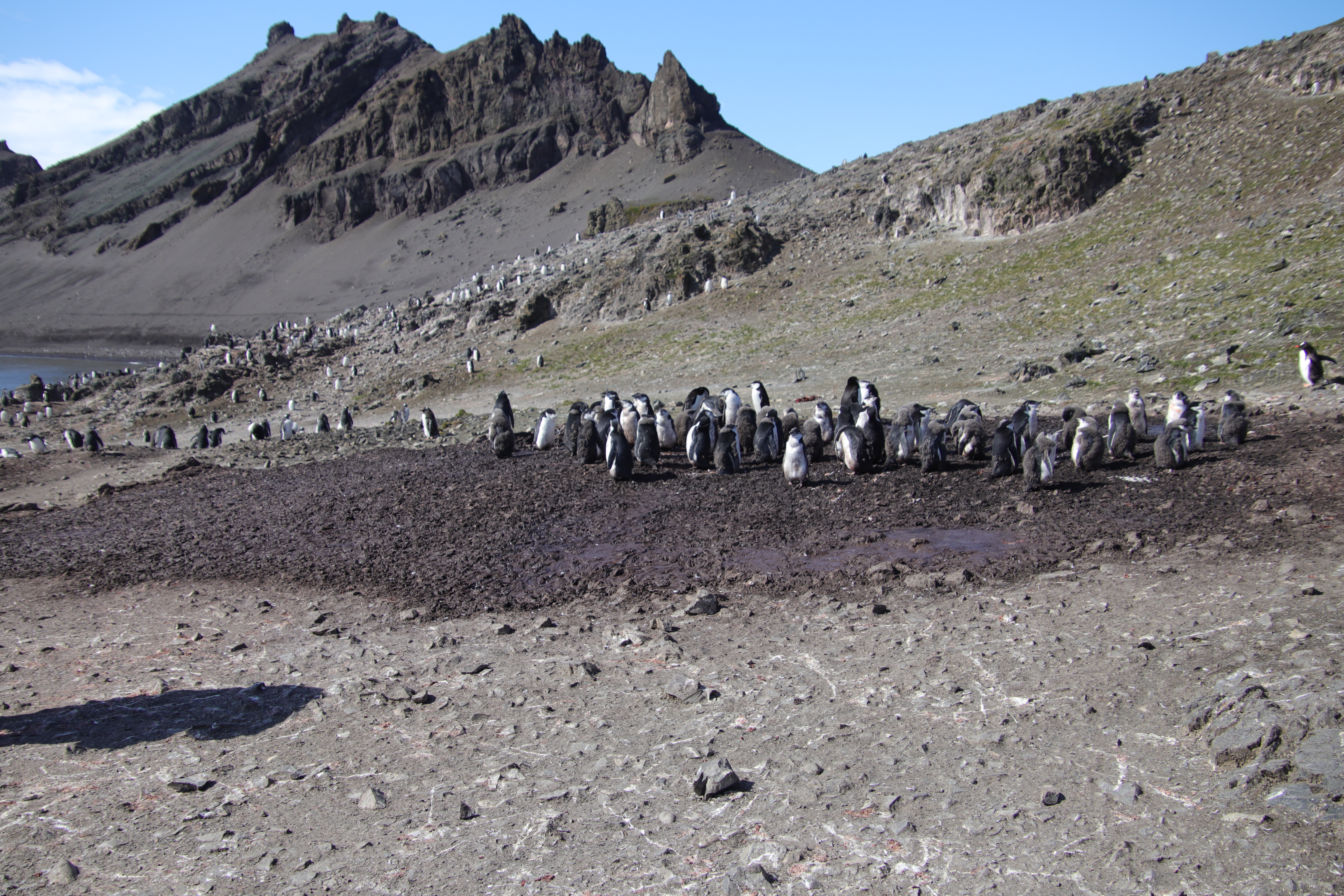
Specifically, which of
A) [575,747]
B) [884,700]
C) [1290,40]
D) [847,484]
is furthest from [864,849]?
[1290,40]

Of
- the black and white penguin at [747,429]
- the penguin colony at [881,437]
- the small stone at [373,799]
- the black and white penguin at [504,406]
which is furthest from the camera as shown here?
the black and white penguin at [504,406]

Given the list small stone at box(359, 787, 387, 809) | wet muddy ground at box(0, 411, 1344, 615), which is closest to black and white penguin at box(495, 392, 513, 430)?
wet muddy ground at box(0, 411, 1344, 615)

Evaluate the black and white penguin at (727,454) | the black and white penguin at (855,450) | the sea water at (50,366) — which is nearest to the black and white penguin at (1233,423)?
the black and white penguin at (855,450)

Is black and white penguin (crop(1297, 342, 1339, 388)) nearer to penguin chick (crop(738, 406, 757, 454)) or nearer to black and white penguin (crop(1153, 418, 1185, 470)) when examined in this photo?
black and white penguin (crop(1153, 418, 1185, 470))

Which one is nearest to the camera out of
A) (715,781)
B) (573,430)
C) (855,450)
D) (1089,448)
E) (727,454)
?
(715,781)

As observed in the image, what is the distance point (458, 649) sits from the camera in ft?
22.7

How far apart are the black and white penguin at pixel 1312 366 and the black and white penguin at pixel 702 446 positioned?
902 cm

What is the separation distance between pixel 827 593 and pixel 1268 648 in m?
3.36

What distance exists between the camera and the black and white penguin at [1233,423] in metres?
10.7

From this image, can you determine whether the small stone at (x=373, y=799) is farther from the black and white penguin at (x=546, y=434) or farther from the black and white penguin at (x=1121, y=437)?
the black and white penguin at (x=546, y=434)

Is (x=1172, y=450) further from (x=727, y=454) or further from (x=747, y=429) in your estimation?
(x=747, y=429)

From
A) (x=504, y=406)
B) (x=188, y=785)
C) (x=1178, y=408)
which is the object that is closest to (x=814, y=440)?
(x=1178, y=408)

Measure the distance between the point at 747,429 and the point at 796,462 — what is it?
101 inches

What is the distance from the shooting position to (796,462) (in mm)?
11516
